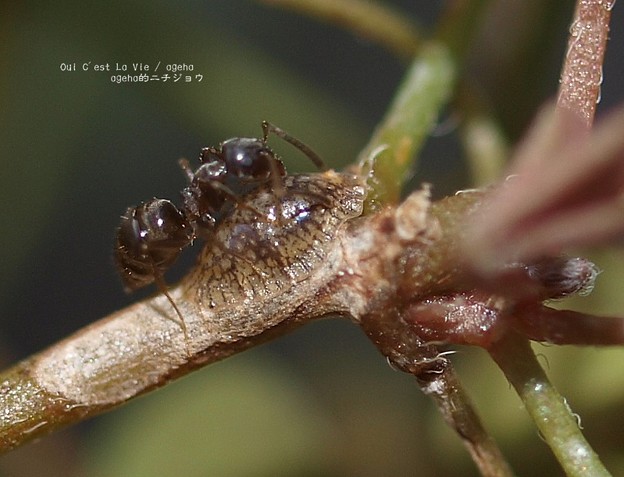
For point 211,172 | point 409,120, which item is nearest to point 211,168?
point 211,172

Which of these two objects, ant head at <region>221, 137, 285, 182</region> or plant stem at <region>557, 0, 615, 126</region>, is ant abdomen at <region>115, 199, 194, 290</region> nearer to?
ant head at <region>221, 137, 285, 182</region>

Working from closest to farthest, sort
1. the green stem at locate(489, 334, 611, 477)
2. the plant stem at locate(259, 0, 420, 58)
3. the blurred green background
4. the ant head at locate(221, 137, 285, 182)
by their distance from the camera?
the green stem at locate(489, 334, 611, 477) → the ant head at locate(221, 137, 285, 182) → the plant stem at locate(259, 0, 420, 58) → the blurred green background

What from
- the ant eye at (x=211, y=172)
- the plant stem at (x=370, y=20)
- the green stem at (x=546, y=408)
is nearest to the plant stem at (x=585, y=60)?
the green stem at (x=546, y=408)

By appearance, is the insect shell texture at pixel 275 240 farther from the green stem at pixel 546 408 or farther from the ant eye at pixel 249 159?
the green stem at pixel 546 408

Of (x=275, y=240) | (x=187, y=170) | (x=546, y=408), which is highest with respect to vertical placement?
(x=187, y=170)

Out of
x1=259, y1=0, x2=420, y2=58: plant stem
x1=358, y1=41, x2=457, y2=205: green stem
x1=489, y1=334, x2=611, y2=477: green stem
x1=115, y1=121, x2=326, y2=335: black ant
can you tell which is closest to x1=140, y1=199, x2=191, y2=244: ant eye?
x1=115, y1=121, x2=326, y2=335: black ant

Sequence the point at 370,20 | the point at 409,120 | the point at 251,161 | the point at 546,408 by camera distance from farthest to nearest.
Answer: the point at 370,20
the point at 409,120
the point at 251,161
the point at 546,408

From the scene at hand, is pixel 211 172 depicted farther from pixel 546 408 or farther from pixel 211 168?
pixel 546 408
